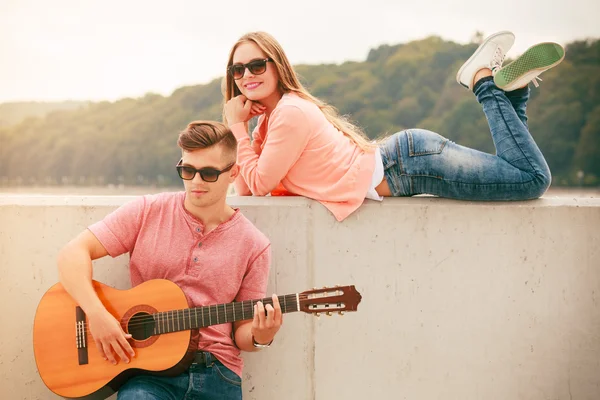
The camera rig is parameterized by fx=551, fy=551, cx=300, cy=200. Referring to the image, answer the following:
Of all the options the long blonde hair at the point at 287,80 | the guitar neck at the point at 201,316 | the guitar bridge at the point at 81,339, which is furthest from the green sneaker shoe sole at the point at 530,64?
the guitar bridge at the point at 81,339

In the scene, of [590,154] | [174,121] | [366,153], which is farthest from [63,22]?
[366,153]

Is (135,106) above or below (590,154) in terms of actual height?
above

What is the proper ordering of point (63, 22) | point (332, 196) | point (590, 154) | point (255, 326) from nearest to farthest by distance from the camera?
point (255, 326) < point (332, 196) < point (590, 154) < point (63, 22)

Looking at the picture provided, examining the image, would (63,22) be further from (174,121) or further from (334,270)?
(334,270)

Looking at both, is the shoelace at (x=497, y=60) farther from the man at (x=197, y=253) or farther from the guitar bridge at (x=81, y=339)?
the guitar bridge at (x=81, y=339)

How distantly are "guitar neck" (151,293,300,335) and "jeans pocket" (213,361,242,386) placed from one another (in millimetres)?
199

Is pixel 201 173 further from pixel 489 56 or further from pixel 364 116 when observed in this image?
pixel 364 116

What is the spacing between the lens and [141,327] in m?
2.33

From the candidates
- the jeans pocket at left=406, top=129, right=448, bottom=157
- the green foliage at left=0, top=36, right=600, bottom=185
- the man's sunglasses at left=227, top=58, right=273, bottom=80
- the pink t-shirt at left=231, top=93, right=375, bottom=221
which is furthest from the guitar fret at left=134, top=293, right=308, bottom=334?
the green foliage at left=0, top=36, right=600, bottom=185

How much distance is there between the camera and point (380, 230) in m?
2.92

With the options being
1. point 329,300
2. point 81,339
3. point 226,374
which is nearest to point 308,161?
point 329,300

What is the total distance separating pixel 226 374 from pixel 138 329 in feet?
1.39

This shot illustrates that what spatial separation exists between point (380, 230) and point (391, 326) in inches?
20.1

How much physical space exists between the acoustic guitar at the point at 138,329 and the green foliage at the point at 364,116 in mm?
51776
